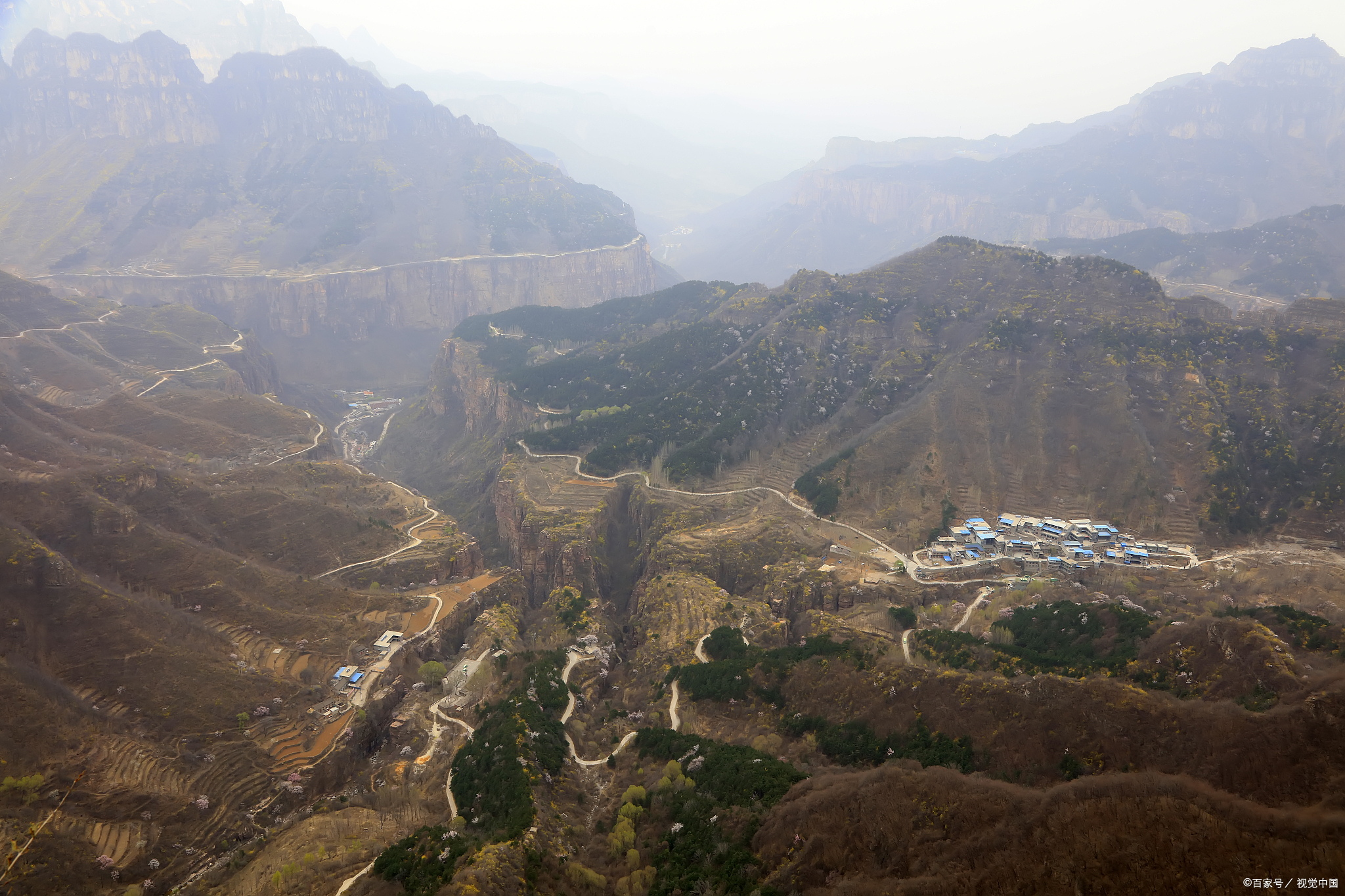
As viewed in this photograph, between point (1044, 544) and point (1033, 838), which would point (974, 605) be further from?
point (1033, 838)

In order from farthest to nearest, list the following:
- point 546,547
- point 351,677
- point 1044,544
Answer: point 546,547 < point 1044,544 < point 351,677

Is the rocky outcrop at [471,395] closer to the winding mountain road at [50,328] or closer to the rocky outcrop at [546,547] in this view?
the rocky outcrop at [546,547]

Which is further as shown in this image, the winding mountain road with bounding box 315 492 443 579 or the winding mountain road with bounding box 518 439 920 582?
the winding mountain road with bounding box 315 492 443 579

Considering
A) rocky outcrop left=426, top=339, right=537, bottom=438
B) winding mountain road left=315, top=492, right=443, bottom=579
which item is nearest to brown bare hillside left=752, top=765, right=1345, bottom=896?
winding mountain road left=315, top=492, right=443, bottom=579

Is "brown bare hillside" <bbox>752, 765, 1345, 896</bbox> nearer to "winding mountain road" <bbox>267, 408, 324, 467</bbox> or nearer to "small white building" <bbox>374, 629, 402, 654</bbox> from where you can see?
"small white building" <bbox>374, 629, 402, 654</bbox>

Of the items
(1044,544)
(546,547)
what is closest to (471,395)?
(546,547)

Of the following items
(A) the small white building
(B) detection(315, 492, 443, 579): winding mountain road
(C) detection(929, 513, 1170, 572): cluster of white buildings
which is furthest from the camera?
(B) detection(315, 492, 443, 579): winding mountain road

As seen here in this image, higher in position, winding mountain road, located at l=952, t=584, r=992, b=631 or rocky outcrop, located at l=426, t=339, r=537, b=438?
winding mountain road, located at l=952, t=584, r=992, b=631

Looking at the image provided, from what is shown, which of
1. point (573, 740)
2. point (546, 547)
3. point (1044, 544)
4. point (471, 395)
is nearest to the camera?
point (573, 740)

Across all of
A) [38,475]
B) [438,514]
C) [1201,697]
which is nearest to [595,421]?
[438,514]
